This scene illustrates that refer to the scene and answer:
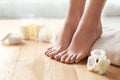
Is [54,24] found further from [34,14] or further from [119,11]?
[119,11]

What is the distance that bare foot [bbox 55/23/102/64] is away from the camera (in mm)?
1088

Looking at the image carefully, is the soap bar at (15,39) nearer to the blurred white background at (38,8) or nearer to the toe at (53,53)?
the toe at (53,53)

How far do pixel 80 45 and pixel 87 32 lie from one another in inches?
2.8

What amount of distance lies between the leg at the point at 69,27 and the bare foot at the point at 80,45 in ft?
0.13

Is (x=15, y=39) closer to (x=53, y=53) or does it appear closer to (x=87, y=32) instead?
(x=53, y=53)

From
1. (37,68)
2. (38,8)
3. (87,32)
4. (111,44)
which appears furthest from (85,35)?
(38,8)

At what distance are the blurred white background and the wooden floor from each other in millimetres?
602

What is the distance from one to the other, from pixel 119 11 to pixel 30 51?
0.86 m

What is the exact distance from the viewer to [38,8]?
1814mm

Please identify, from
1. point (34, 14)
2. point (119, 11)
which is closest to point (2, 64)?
point (34, 14)

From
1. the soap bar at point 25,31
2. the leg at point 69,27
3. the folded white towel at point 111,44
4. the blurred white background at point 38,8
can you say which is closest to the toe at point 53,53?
the leg at point 69,27

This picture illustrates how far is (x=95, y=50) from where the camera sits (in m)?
1.05

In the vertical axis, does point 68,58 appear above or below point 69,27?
below

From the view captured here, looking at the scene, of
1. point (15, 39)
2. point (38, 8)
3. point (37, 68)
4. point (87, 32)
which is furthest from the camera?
point (38, 8)
